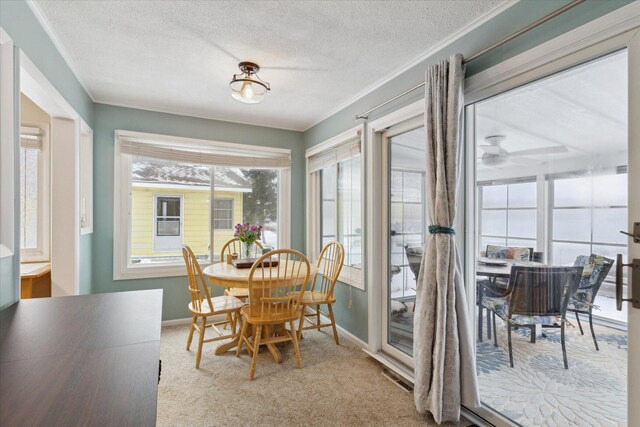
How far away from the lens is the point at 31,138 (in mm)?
3180

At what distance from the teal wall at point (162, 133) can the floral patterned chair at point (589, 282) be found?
10.3ft

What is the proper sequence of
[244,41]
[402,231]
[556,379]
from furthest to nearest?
1. [402,231]
2. [244,41]
3. [556,379]

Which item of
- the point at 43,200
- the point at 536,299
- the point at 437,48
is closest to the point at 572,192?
the point at 536,299

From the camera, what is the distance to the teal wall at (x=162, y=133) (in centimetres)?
330

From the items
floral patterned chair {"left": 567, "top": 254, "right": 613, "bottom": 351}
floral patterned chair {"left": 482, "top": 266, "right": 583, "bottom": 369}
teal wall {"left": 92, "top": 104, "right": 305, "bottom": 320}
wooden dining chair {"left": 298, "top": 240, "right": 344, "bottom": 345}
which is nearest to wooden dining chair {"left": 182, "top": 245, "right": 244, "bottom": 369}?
wooden dining chair {"left": 298, "top": 240, "right": 344, "bottom": 345}

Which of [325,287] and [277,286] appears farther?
[325,287]

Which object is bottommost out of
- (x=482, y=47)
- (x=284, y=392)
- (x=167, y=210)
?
(x=284, y=392)

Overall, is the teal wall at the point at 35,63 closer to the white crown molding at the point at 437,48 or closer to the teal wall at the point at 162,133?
the teal wall at the point at 162,133

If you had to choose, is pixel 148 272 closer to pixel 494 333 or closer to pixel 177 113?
pixel 177 113

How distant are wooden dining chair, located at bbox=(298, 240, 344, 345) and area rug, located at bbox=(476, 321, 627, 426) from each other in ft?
4.58

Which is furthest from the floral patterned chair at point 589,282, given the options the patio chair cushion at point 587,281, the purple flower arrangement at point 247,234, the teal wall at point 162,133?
the teal wall at point 162,133

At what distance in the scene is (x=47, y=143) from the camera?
3.22 meters

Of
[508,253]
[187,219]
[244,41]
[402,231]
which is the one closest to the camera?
[508,253]

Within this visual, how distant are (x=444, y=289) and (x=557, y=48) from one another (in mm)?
1370
